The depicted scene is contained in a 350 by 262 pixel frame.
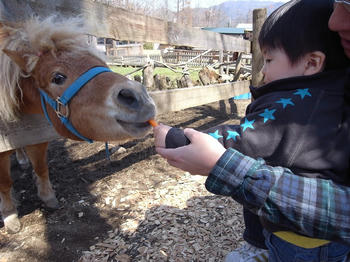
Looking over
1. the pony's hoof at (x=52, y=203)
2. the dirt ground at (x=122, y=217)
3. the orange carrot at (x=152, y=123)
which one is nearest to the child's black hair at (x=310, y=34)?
the orange carrot at (x=152, y=123)

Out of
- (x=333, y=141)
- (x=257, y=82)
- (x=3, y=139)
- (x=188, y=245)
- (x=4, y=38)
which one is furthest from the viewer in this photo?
(x=257, y=82)

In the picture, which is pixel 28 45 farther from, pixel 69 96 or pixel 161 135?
pixel 161 135

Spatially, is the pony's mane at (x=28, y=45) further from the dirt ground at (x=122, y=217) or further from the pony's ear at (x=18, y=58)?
the dirt ground at (x=122, y=217)

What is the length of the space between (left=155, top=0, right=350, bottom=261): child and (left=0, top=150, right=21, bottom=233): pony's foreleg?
242 centimetres

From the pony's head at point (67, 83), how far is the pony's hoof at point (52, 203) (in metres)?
1.49

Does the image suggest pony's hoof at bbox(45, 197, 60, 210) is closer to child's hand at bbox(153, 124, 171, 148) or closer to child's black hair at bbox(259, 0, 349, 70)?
child's hand at bbox(153, 124, 171, 148)

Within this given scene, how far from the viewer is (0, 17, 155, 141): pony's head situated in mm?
1509

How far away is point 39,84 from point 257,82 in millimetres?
3919

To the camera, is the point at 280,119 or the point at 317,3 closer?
the point at 280,119

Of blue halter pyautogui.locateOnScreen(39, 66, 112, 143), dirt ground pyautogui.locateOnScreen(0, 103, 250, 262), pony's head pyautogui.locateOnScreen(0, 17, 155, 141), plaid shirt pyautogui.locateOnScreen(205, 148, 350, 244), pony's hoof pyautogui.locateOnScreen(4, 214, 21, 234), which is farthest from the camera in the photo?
pony's hoof pyautogui.locateOnScreen(4, 214, 21, 234)

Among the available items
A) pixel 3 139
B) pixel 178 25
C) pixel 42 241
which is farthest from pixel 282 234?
pixel 178 25

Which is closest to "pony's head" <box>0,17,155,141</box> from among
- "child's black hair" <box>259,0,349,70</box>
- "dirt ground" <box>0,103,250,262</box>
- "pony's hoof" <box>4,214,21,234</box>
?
"child's black hair" <box>259,0,349,70</box>

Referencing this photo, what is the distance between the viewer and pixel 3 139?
190cm

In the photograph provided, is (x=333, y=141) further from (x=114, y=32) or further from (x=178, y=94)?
(x=178, y=94)
